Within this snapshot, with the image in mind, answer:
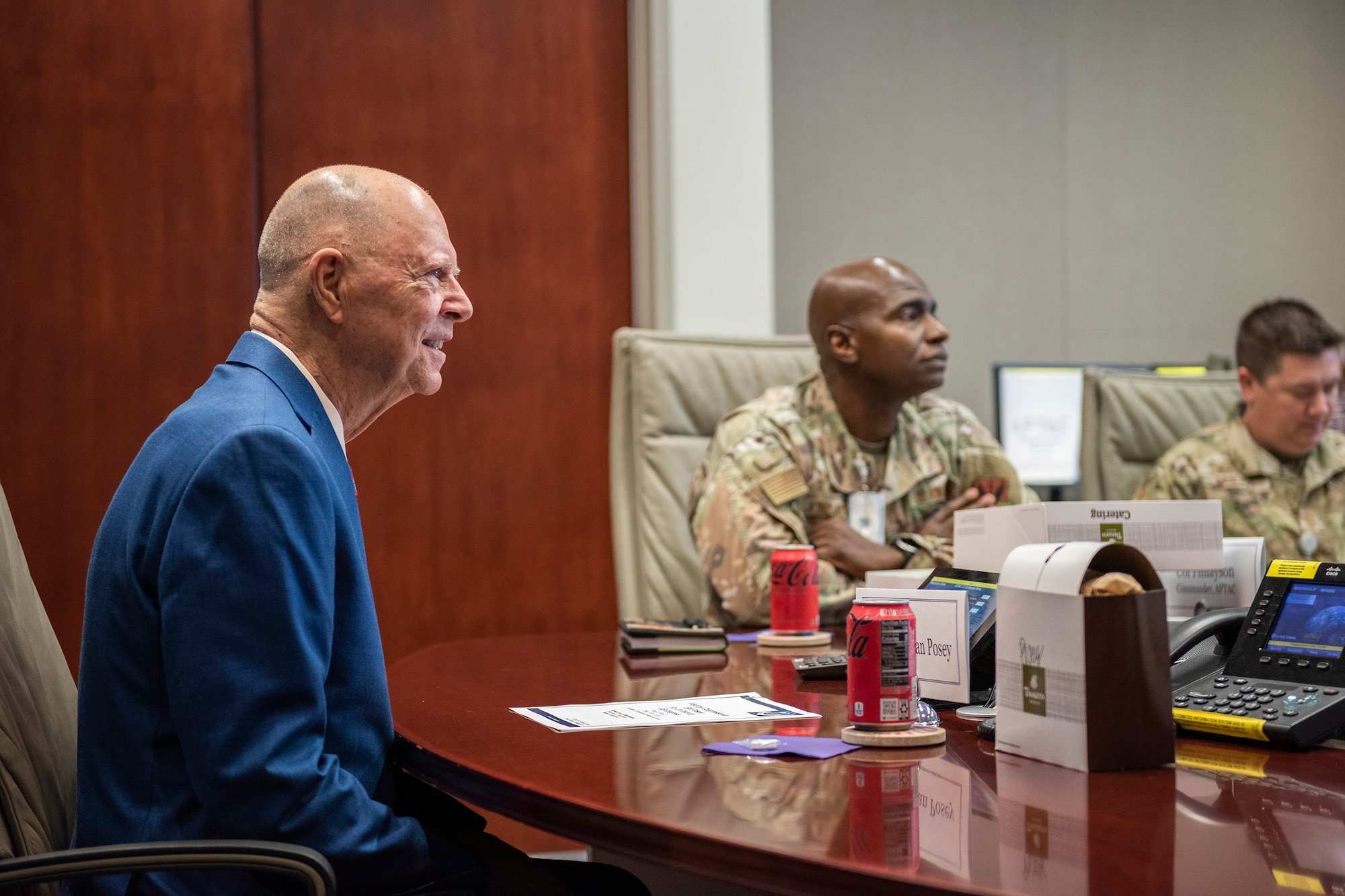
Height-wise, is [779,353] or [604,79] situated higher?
[604,79]

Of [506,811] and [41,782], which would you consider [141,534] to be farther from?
[506,811]

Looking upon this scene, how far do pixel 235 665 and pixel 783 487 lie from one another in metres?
1.52

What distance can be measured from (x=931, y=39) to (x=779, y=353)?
210 centimetres

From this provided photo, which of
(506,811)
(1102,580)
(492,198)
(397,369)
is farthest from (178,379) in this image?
(1102,580)

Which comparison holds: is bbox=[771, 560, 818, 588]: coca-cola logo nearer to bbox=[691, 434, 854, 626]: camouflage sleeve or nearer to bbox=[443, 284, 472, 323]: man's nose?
bbox=[691, 434, 854, 626]: camouflage sleeve

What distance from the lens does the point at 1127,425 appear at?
326cm

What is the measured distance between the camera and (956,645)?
4.25 ft

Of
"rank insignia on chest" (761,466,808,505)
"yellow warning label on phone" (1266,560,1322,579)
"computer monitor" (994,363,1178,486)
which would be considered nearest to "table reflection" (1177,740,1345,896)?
"yellow warning label on phone" (1266,560,1322,579)

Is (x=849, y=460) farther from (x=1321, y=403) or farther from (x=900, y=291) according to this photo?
(x=1321, y=403)

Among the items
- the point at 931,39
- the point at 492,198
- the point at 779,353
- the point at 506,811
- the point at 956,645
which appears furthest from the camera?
the point at 931,39

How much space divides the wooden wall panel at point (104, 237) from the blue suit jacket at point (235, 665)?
2.15 m

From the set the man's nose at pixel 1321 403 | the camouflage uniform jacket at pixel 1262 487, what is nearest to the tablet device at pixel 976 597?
the camouflage uniform jacket at pixel 1262 487

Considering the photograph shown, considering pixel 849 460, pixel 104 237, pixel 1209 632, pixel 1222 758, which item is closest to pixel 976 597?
pixel 1209 632

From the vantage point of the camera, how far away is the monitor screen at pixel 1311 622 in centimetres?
112
